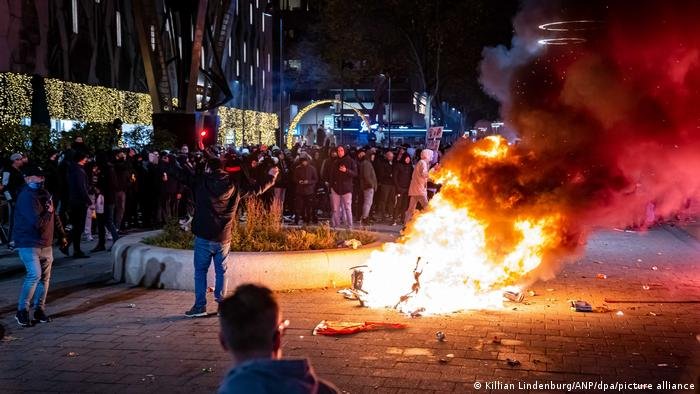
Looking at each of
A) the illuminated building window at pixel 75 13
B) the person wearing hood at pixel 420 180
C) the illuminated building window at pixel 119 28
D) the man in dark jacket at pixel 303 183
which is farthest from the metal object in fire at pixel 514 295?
the illuminated building window at pixel 119 28

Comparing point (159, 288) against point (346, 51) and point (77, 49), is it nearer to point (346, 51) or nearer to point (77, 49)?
point (77, 49)

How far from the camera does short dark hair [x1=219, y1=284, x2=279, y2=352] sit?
2691mm

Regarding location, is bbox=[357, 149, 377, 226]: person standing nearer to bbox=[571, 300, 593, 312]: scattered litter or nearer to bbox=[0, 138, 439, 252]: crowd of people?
bbox=[0, 138, 439, 252]: crowd of people

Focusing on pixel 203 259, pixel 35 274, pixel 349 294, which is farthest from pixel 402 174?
pixel 35 274

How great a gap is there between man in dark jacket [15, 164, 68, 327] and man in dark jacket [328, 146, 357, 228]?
28.8ft

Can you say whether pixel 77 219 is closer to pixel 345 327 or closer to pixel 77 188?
pixel 77 188

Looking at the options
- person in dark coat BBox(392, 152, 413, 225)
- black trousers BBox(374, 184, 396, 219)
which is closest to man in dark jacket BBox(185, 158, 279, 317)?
person in dark coat BBox(392, 152, 413, 225)

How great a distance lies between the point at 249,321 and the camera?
8.87ft

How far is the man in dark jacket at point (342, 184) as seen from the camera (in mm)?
16562

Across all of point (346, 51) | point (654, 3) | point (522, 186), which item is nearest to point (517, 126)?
point (522, 186)

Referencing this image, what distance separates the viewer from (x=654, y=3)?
9.13m

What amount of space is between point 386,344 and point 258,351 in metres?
4.73

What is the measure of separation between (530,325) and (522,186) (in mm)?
1897

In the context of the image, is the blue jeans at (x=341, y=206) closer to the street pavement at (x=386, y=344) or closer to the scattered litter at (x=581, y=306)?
the street pavement at (x=386, y=344)
